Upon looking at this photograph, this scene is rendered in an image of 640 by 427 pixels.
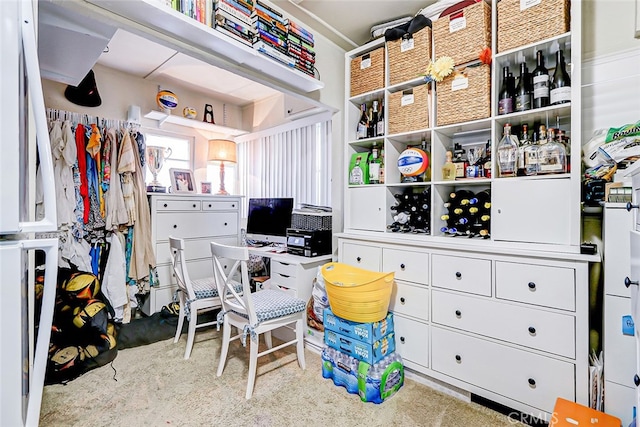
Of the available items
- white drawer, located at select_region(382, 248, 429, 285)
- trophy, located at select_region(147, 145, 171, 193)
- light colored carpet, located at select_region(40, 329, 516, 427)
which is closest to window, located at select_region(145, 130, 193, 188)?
trophy, located at select_region(147, 145, 171, 193)

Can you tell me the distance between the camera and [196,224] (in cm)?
329

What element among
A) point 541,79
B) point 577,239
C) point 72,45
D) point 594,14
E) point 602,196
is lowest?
point 577,239

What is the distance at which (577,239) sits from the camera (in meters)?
1.48

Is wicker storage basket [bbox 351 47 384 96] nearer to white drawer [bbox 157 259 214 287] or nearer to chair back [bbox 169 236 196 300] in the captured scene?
chair back [bbox 169 236 196 300]

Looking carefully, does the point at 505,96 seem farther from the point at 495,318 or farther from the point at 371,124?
the point at 495,318

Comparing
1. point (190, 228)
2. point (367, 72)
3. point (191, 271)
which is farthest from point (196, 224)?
point (367, 72)

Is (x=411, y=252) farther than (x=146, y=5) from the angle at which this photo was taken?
Yes

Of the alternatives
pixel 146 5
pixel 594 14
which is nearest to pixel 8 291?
pixel 146 5

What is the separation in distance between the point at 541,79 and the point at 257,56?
62.7 inches

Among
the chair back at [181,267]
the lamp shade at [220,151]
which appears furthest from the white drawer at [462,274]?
the lamp shade at [220,151]

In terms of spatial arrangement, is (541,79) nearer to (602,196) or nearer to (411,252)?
(602,196)

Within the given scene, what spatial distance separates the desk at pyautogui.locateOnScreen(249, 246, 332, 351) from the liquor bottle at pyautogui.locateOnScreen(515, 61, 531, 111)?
1677mm

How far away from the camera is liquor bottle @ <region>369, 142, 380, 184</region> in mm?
2330

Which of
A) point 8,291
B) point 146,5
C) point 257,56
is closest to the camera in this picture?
point 8,291
